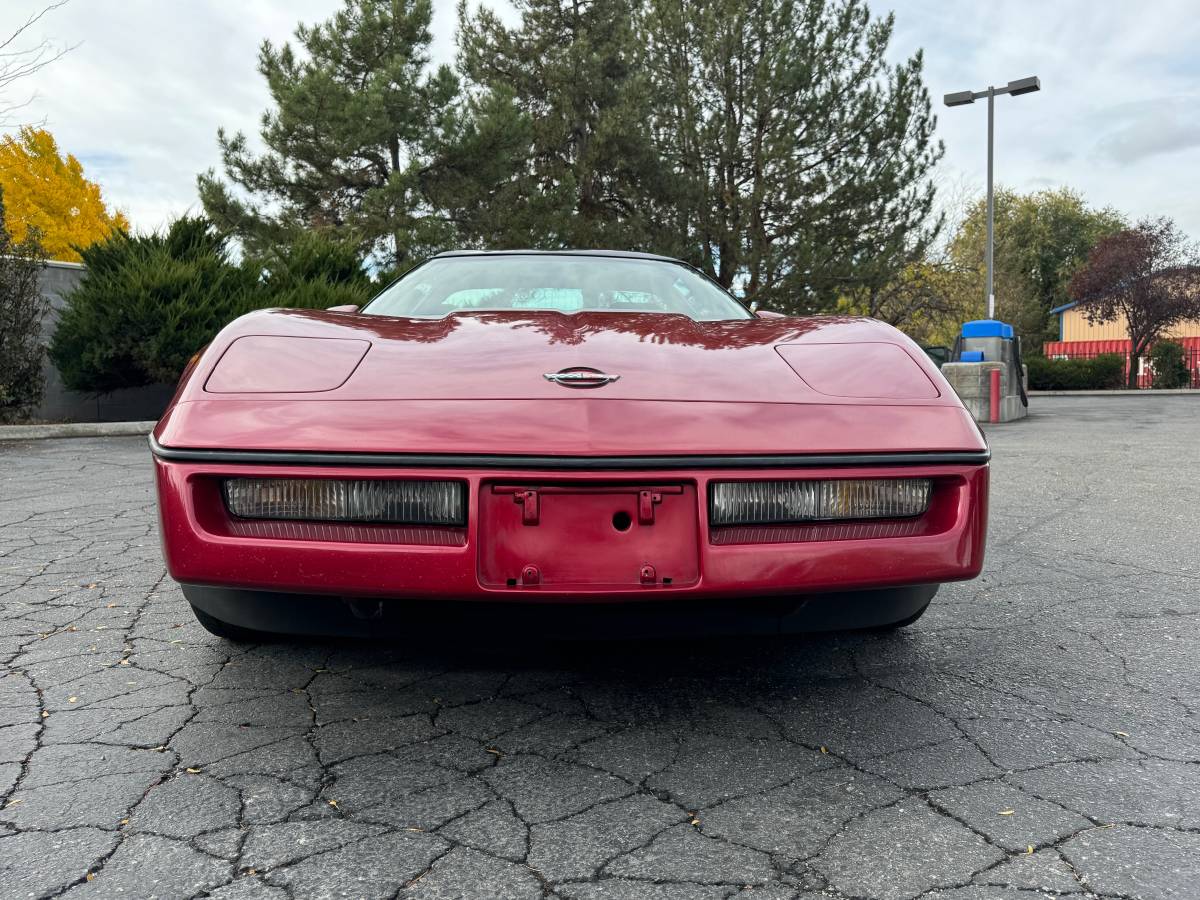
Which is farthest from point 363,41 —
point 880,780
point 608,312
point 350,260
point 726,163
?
point 880,780

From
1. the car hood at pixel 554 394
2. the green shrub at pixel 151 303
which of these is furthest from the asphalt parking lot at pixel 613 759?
the green shrub at pixel 151 303

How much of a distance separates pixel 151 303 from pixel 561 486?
9.70 m

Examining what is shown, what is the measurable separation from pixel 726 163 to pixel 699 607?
2016cm

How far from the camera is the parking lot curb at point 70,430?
945cm

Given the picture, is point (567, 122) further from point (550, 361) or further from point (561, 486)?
point (561, 486)

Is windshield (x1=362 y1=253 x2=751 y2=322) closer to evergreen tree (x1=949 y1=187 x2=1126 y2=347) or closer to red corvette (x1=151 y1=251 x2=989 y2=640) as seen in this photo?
red corvette (x1=151 y1=251 x2=989 y2=640)

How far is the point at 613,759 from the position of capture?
74.4 inches

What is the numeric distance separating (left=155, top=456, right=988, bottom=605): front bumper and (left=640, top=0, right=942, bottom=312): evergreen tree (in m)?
19.2

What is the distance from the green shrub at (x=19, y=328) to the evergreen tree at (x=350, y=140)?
7.85m

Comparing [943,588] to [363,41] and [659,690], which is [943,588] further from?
[363,41]

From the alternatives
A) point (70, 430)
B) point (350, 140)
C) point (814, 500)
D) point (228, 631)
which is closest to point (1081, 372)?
point (350, 140)

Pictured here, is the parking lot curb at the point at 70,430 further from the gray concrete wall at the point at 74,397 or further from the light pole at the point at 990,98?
the light pole at the point at 990,98

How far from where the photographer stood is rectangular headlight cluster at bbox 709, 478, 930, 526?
1.77 meters

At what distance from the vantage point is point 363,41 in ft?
64.5
